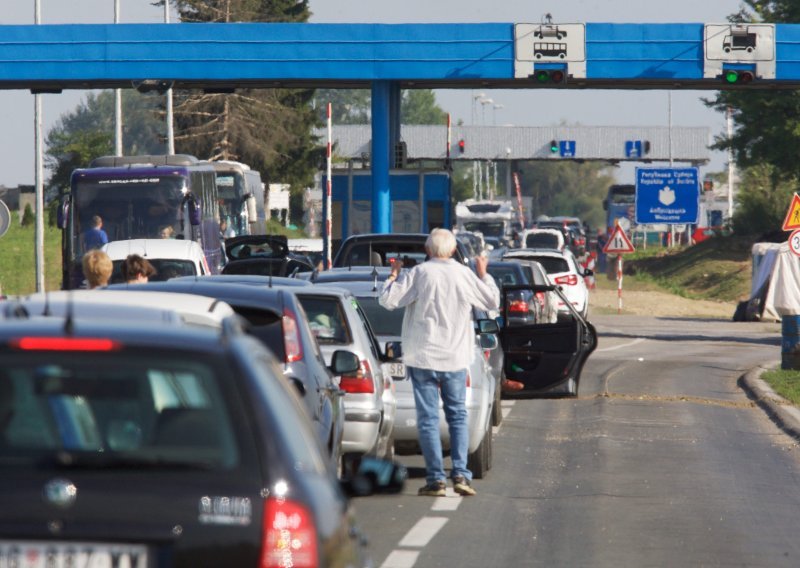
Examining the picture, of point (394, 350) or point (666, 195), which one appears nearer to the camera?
point (394, 350)

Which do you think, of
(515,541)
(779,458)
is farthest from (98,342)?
(779,458)

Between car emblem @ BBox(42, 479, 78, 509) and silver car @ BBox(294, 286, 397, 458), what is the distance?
6.73 metres

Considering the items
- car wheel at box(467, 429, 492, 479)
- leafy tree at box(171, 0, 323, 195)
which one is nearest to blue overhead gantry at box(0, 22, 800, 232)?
car wheel at box(467, 429, 492, 479)

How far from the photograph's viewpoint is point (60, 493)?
4227 millimetres

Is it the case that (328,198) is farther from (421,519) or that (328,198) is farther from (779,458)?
(421,519)

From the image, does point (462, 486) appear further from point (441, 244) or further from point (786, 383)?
point (786, 383)

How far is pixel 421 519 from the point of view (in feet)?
34.4

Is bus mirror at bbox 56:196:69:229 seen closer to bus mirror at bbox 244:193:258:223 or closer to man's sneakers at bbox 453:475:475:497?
bus mirror at bbox 244:193:258:223

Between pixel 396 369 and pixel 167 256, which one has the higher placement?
pixel 167 256

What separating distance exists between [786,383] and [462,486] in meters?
11.1

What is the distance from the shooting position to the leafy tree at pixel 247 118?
69.5m

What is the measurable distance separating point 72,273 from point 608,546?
18320 millimetres

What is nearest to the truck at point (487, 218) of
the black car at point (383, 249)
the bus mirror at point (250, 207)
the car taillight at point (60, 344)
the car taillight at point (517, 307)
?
the bus mirror at point (250, 207)

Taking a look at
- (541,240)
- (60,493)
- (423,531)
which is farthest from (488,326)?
(541,240)
